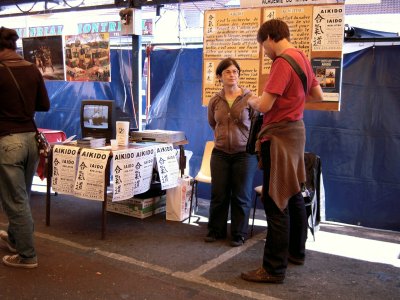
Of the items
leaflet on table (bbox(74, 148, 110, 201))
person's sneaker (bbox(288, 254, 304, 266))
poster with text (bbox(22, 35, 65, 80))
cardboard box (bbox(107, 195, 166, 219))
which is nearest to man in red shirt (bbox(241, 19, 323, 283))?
person's sneaker (bbox(288, 254, 304, 266))

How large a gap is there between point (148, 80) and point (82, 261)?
278 cm

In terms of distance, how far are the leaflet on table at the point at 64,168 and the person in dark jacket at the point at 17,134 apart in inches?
29.8

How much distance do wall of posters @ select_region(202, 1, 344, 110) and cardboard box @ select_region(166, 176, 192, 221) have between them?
0.89 m

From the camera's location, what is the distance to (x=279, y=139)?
117 inches

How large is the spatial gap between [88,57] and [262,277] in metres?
3.82

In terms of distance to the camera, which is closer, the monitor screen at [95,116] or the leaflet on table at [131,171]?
the leaflet on table at [131,171]

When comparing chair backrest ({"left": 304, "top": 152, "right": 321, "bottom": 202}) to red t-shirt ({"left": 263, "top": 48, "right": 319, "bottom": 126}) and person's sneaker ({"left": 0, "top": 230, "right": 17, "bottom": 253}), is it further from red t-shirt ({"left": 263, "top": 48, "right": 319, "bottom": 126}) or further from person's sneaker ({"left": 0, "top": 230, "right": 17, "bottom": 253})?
person's sneaker ({"left": 0, "top": 230, "right": 17, "bottom": 253})

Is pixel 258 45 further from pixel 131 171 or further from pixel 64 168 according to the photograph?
pixel 64 168

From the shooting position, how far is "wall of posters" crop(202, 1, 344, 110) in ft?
13.2

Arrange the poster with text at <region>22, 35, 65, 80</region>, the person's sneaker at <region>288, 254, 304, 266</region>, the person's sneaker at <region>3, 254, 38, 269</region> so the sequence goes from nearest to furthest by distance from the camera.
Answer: the person's sneaker at <region>3, 254, 38, 269</region>, the person's sneaker at <region>288, 254, 304, 266</region>, the poster with text at <region>22, 35, 65, 80</region>

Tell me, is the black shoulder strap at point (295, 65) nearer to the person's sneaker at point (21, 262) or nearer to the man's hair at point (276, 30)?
the man's hair at point (276, 30)

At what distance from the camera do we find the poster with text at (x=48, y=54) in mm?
6031

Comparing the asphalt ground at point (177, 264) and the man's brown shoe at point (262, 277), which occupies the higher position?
the man's brown shoe at point (262, 277)

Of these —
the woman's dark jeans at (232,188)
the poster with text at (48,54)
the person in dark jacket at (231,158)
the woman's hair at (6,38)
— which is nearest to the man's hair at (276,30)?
the person in dark jacket at (231,158)
